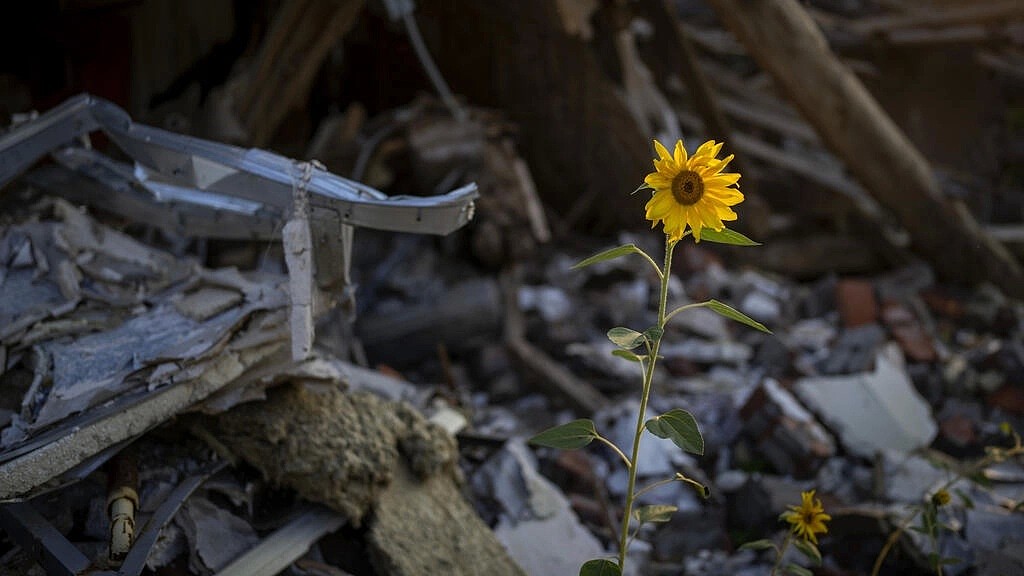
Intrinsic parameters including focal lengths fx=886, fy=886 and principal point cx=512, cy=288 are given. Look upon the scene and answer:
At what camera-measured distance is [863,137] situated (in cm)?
435

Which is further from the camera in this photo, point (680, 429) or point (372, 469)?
point (372, 469)

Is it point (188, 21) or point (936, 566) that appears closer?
point (936, 566)

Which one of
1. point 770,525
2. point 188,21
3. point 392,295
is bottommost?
point 770,525

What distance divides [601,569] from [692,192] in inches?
29.6

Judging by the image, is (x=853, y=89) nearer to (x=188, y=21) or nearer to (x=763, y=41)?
(x=763, y=41)

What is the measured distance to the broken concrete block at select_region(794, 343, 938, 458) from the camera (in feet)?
12.0

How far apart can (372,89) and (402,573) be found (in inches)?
161

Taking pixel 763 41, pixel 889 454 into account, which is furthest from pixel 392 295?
pixel 889 454

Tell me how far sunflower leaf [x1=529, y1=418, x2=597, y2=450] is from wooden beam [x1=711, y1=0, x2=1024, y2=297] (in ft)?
8.89

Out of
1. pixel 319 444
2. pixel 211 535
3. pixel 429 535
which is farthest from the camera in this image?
pixel 429 535

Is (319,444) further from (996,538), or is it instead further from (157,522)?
(996,538)

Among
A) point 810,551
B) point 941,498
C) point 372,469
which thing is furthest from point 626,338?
point 941,498

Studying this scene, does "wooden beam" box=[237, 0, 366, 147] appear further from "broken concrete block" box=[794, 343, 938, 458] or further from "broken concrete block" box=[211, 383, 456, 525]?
"broken concrete block" box=[794, 343, 938, 458]

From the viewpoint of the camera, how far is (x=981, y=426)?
391 cm
